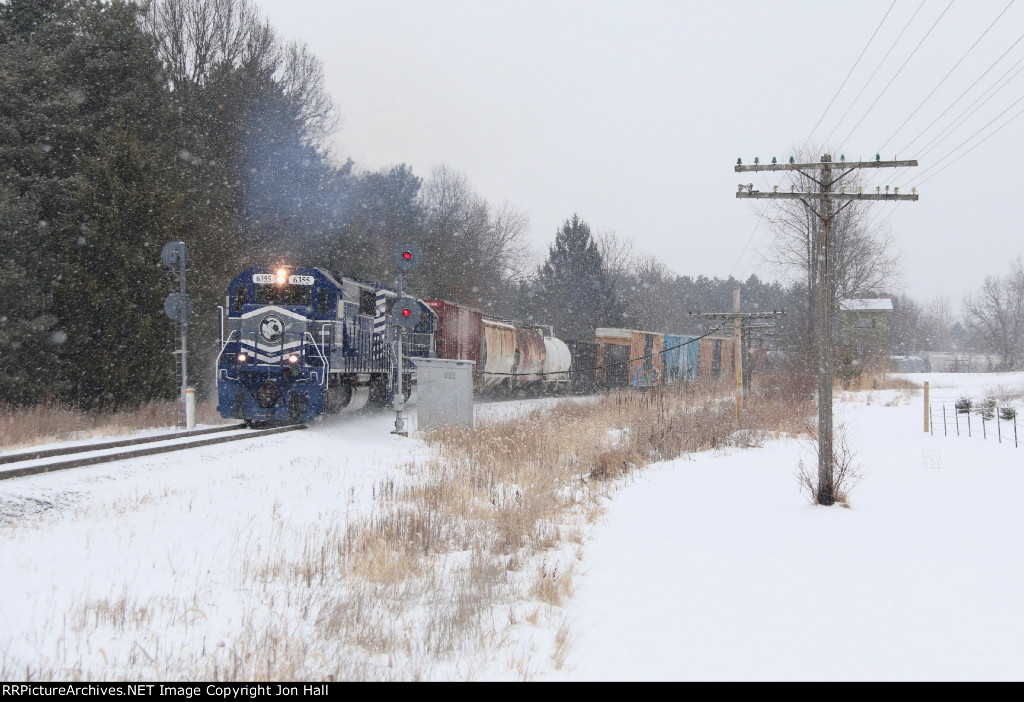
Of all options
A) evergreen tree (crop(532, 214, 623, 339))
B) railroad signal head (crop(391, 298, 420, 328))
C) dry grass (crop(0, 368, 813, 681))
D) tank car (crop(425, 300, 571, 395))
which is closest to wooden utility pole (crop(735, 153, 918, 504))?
dry grass (crop(0, 368, 813, 681))

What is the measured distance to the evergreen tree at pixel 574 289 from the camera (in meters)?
59.6

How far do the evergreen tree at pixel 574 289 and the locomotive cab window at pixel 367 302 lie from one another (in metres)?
40.7

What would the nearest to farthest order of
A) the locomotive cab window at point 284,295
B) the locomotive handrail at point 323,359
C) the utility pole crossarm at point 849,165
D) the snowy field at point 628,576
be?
the snowy field at point 628,576 → the utility pole crossarm at point 849,165 → the locomotive handrail at point 323,359 → the locomotive cab window at point 284,295

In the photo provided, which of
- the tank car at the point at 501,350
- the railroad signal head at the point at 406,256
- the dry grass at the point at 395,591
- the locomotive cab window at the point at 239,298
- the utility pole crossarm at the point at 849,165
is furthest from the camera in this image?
the tank car at the point at 501,350

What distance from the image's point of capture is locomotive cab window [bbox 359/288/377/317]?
16969mm

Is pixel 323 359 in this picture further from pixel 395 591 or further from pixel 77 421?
pixel 395 591

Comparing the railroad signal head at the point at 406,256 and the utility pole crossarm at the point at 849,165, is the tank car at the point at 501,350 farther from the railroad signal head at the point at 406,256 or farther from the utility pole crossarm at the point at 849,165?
the utility pole crossarm at the point at 849,165

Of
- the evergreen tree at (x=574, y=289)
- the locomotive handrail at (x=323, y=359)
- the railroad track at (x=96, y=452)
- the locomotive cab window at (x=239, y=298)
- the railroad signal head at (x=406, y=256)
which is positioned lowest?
the railroad track at (x=96, y=452)

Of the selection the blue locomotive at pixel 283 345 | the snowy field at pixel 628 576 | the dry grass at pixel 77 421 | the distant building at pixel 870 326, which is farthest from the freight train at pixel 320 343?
the distant building at pixel 870 326

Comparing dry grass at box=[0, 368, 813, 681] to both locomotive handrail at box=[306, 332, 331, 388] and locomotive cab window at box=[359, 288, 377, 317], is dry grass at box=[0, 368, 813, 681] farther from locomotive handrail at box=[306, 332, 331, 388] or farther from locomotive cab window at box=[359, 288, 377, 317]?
locomotive cab window at box=[359, 288, 377, 317]

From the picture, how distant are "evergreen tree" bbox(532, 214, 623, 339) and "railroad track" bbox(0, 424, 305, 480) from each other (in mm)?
46518

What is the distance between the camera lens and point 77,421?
14633 mm

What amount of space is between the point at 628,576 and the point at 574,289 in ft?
180

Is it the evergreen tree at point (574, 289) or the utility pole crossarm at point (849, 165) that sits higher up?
the evergreen tree at point (574, 289)
